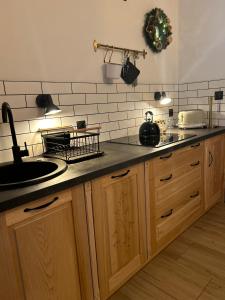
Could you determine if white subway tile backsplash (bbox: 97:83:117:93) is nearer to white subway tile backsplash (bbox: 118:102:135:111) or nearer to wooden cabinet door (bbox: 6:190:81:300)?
white subway tile backsplash (bbox: 118:102:135:111)

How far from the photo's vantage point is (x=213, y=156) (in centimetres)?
228

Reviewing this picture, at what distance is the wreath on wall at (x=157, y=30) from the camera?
2.27 meters

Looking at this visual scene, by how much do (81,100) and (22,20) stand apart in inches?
25.3

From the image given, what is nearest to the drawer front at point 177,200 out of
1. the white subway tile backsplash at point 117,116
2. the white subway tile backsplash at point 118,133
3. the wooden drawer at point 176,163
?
the wooden drawer at point 176,163

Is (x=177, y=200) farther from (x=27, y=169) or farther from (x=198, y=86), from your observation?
(x=198, y=86)

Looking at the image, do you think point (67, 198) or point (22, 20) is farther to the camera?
point (22, 20)

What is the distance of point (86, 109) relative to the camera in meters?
1.85

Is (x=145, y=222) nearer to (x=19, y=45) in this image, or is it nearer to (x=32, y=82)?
(x=32, y=82)

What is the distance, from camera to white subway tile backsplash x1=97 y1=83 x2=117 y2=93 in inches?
76.0

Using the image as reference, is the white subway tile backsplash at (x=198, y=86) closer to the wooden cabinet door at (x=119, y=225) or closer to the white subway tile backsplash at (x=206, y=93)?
the white subway tile backsplash at (x=206, y=93)

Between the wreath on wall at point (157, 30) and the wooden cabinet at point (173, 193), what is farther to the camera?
the wreath on wall at point (157, 30)

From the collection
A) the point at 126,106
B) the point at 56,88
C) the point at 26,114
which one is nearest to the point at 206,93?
the point at 126,106

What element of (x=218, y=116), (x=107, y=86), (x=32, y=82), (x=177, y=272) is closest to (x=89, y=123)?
(x=107, y=86)

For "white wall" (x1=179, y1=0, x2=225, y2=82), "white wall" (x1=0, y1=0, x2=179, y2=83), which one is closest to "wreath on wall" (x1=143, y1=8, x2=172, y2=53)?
"white wall" (x1=0, y1=0, x2=179, y2=83)
